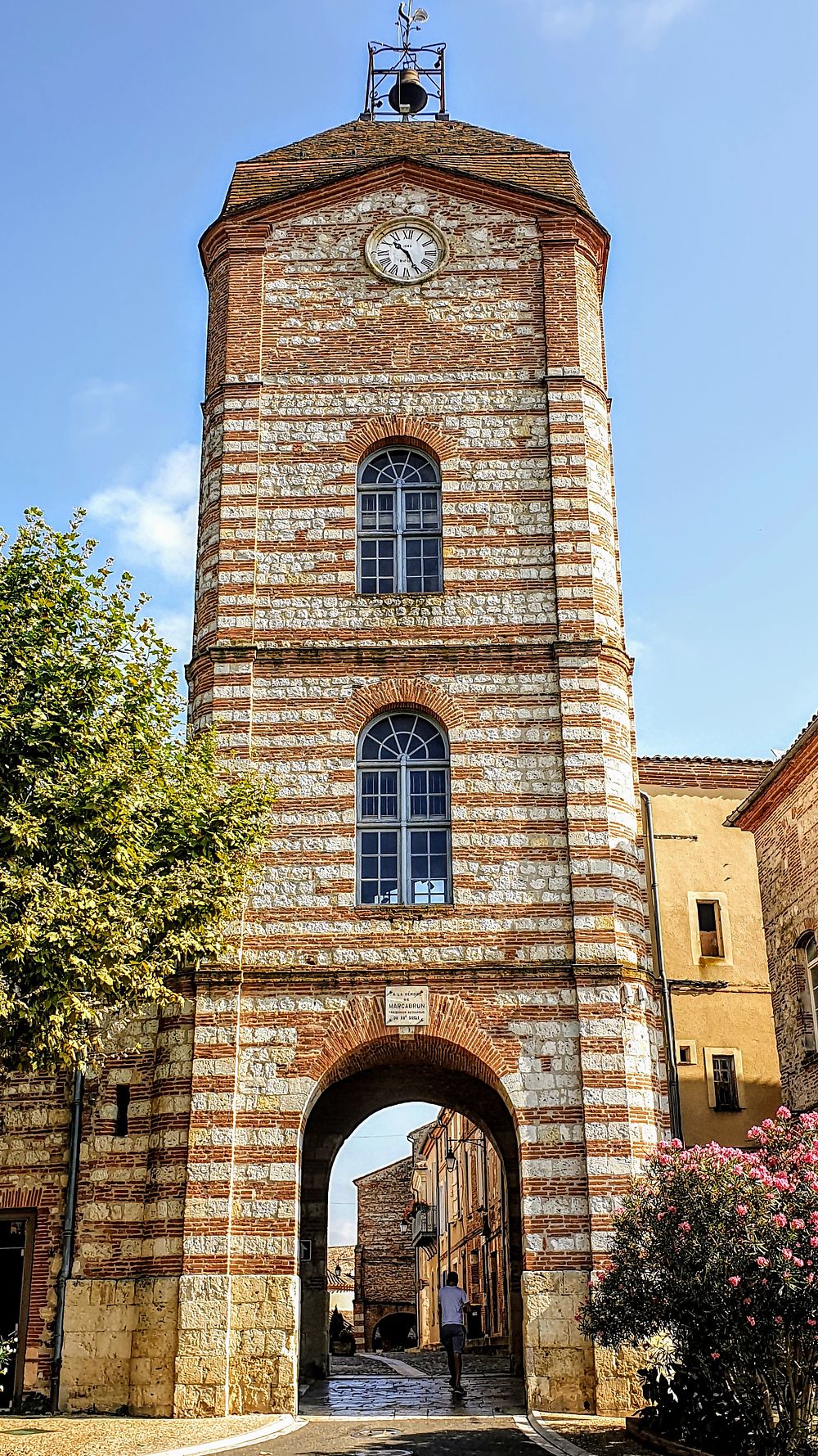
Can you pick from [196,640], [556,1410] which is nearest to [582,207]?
[196,640]

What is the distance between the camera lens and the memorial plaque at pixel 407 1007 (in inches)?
641

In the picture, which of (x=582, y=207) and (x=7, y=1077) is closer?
(x=7, y=1077)

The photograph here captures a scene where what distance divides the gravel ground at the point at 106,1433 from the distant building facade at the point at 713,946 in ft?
48.0

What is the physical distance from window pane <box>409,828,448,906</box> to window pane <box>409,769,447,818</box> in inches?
8.5

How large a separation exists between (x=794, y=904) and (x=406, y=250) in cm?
1198

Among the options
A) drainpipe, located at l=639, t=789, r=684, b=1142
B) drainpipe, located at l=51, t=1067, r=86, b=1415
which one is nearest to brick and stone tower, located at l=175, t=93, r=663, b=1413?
drainpipe, located at l=51, t=1067, r=86, b=1415

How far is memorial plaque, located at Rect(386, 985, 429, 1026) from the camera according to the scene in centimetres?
1628

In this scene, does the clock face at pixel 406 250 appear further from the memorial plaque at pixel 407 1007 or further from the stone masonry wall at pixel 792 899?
the memorial plaque at pixel 407 1007

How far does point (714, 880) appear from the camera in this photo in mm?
29297

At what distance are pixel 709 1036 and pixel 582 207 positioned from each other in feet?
51.5

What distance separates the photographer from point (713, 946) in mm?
28859

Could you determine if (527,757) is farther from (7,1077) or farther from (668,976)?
(668,976)

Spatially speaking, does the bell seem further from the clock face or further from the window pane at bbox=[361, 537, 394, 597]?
the window pane at bbox=[361, 537, 394, 597]

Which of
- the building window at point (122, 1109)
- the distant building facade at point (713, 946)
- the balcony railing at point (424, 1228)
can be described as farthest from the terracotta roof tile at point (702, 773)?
the balcony railing at point (424, 1228)
